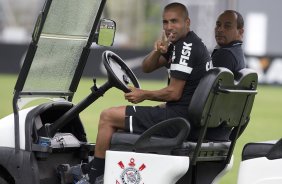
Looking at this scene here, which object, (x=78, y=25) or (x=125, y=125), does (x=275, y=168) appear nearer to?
(x=125, y=125)

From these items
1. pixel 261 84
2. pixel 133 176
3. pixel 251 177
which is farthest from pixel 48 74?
pixel 261 84

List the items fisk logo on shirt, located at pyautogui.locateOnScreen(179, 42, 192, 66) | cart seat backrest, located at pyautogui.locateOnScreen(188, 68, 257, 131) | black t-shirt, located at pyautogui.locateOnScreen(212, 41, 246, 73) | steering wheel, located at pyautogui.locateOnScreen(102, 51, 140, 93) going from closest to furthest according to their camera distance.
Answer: cart seat backrest, located at pyautogui.locateOnScreen(188, 68, 257, 131) → fisk logo on shirt, located at pyautogui.locateOnScreen(179, 42, 192, 66) → steering wheel, located at pyautogui.locateOnScreen(102, 51, 140, 93) → black t-shirt, located at pyautogui.locateOnScreen(212, 41, 246, 73)

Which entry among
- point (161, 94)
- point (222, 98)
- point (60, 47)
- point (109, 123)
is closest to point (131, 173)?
point (109, 123)

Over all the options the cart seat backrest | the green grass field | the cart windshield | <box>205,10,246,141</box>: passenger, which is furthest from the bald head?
the green grass field

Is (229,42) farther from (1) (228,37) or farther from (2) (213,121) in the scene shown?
(2) (213,121)

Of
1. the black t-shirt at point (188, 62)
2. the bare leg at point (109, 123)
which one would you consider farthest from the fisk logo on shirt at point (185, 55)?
the bare leg at point (109, 123)

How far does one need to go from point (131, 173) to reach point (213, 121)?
57cm

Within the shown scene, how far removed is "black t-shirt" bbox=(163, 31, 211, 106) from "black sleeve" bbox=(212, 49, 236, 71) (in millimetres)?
326

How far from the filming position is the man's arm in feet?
17.6

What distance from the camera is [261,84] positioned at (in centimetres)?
2923

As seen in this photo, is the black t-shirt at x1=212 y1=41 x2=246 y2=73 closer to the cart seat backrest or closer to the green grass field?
the cart seat backrest

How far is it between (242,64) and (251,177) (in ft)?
3.65

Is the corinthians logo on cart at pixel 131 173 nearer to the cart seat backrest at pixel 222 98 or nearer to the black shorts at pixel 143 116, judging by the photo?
the black shorts at pixel 143 116

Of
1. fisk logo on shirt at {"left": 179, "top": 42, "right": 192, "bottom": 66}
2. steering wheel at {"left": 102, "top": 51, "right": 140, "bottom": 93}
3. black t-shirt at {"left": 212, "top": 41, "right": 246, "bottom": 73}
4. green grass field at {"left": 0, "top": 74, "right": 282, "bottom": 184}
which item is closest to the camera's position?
fisk logo on shirt at {"left": 179, "top": 42, "right": 192, "bottom": 66}
